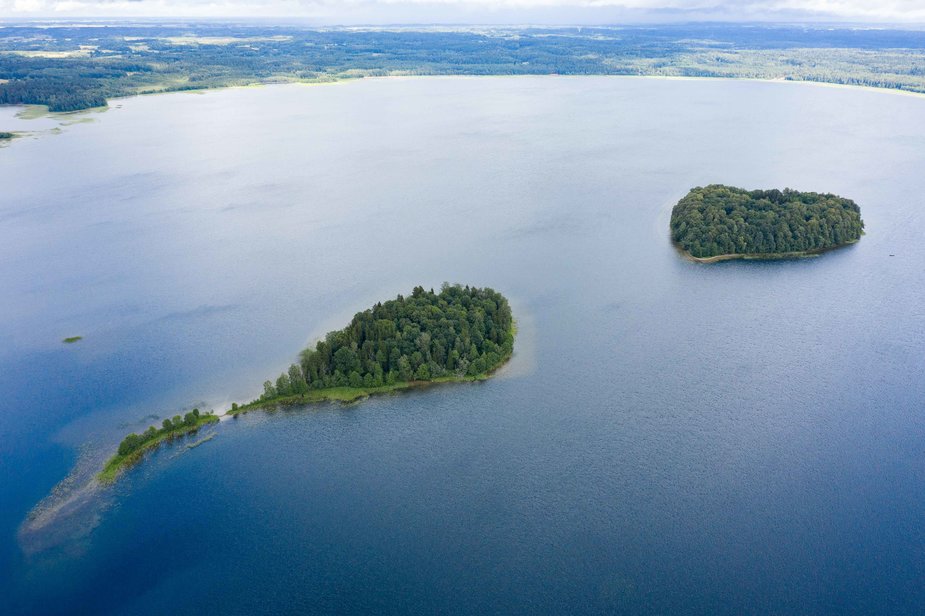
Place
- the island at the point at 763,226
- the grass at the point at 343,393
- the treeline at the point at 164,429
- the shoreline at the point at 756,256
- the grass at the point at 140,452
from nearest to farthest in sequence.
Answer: the grass at the point at 140,452, the treeline at the point at 164,429, the grass at the point at 343,393, the shoreline at the point at 756,256, the island at the point at 763,226

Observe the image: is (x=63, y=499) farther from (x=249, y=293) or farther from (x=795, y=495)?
(x=795, y=495)

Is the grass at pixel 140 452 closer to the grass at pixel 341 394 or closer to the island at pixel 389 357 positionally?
the island at pixel 389 357

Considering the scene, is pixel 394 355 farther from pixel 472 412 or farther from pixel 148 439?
pixel 148 439

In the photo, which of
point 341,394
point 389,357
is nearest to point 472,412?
point 389,357

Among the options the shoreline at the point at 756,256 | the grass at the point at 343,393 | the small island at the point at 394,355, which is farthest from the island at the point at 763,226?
the grass at the point at 343,393

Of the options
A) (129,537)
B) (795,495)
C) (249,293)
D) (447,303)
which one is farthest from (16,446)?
(795,495)

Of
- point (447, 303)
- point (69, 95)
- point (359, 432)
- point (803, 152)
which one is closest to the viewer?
point (359, 432)
